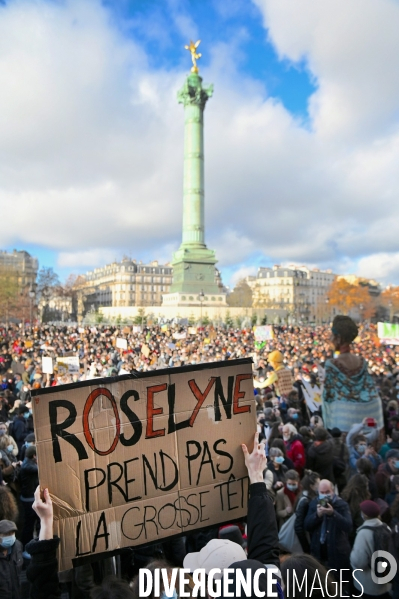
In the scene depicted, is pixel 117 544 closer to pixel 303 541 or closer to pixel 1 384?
pixel 303 541

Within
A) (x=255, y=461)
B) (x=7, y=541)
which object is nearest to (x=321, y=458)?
(x=255, y=461)

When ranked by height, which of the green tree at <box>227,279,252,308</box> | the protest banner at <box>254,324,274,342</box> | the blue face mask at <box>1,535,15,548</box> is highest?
the green tree at <box>227,279,252,308</box>

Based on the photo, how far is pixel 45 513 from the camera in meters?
2.41

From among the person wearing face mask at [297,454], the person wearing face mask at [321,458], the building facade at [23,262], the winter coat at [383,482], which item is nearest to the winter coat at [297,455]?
the person wearing face mask at [297,454]

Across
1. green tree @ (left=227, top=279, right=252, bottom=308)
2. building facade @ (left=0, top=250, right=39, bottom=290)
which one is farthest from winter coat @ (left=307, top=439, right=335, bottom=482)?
building facade @ (left=0, top=250, right=39, bottom=290)

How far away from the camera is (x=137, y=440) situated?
109 inches

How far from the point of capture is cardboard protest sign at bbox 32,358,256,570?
258cm

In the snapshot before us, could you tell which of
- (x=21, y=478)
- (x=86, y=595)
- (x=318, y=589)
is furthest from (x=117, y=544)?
(x=21, y=478)

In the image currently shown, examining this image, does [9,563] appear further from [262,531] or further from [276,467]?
[276,467]

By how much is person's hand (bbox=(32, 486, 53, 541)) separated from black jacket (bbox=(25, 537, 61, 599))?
40 mm

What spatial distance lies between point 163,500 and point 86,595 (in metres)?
A: 0.73

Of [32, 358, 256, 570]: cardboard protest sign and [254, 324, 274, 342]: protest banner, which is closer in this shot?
[32, 358, 256, 570]: cardboard protest sign

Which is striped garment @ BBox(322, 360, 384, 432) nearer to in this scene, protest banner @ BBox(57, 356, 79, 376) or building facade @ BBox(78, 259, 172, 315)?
protest banner @ BBox(57, 356, 79, 376)

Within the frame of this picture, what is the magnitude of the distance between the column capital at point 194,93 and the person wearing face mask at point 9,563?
51.4m
